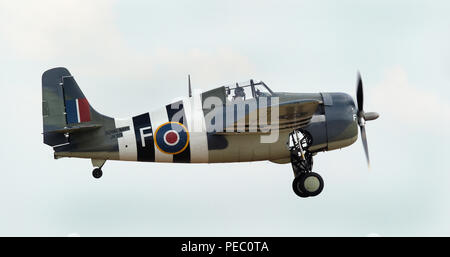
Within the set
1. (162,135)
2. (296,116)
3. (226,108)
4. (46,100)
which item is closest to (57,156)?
(46,100)

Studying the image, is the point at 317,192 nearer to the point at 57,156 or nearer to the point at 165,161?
the point at 165,161

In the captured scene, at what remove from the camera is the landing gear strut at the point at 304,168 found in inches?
715

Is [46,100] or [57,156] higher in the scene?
[46,100]

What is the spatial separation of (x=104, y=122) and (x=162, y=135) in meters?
1.29

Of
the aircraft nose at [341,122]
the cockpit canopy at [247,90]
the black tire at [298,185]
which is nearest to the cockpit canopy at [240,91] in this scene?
the cockpit canopy at [247,90]

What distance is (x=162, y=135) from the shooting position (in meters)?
17.6

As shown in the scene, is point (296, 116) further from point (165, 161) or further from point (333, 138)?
point (165, 161)

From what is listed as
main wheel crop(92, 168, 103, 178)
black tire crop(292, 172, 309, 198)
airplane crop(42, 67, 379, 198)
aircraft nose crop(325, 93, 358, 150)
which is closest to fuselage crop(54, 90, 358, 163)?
airplane crop(42, 67, 379, 198)

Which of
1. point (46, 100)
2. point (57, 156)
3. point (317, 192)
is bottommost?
point (317, 192)

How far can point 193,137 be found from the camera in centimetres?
1764

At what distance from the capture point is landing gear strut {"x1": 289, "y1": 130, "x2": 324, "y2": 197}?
18.2m

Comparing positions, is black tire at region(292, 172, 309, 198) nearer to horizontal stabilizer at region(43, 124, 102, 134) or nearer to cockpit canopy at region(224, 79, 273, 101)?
cockpit canopy at region(224, 79, 273, 101)

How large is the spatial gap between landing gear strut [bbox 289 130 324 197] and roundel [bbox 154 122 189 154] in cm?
242

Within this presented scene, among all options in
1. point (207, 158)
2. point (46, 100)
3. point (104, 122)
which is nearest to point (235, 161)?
point (207, 158)
